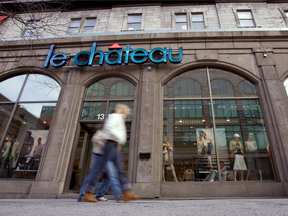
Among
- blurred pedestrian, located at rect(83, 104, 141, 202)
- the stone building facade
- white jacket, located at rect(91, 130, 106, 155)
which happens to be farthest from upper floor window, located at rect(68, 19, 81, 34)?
blurred pedestrian, located at rect(83, 104, 141, 202)

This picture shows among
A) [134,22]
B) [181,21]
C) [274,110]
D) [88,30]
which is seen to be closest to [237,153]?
[274,110]

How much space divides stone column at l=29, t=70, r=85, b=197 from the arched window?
27.1 inches

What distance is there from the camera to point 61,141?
772cm

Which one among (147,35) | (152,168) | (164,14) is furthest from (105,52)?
(152,168)

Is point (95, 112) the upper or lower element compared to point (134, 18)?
lower

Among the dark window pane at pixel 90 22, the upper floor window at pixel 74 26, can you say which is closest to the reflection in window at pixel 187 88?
the dark window pane at pixel 90 22

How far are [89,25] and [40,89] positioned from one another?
511cm

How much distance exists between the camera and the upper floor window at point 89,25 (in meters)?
11.5

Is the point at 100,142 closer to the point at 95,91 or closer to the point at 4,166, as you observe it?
the point at 95,91

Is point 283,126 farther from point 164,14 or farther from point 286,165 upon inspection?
point 164,14

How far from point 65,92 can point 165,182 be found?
6.08m

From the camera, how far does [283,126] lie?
7.33m

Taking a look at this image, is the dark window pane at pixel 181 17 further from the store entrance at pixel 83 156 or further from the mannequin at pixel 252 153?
the mannequin at pixel 252 153

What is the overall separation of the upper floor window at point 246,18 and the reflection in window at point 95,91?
346 inches
